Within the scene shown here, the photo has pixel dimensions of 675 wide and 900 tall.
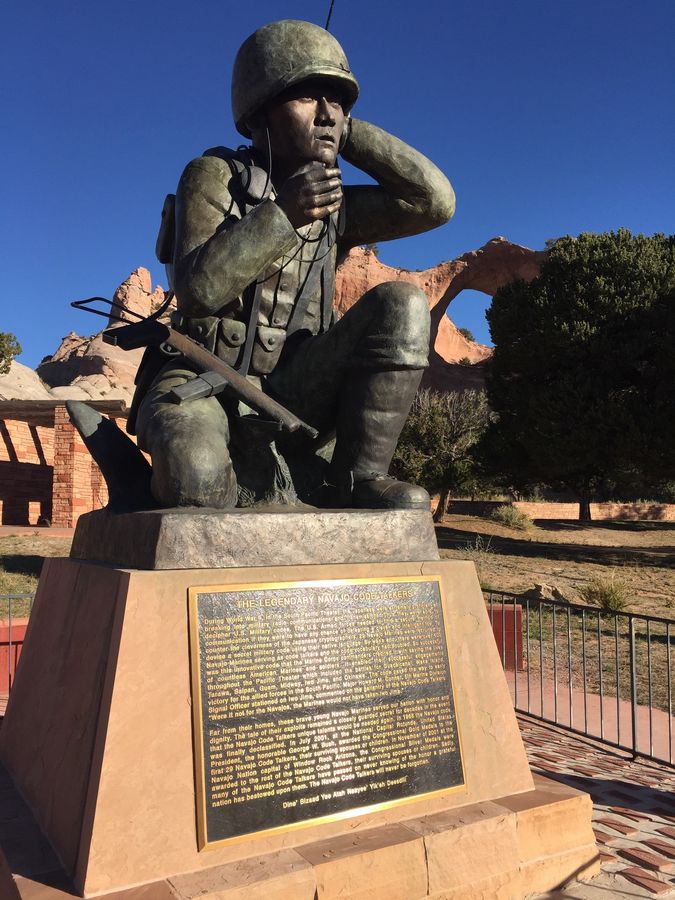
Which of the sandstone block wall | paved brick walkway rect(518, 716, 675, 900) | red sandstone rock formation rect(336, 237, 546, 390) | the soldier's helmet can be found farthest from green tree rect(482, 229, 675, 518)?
red sandstone rock formation rect(336, 237, 546, 390)

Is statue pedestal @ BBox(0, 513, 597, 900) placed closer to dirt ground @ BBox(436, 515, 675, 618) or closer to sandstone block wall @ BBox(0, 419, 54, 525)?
dirt ground @ BBox(436, 515, 675, 618)

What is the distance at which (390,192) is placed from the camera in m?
3.21

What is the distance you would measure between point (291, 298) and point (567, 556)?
46.7 ft

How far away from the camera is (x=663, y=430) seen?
54.9 ft

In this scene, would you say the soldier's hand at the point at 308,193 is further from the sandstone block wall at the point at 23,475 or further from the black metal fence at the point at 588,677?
the sandstone block wall at the point at 23,475

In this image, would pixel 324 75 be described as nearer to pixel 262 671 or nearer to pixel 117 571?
pixel 117 571

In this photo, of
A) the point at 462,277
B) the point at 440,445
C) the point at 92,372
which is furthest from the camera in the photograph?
the point at 462,277

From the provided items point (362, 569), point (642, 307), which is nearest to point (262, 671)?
point (362, 569)

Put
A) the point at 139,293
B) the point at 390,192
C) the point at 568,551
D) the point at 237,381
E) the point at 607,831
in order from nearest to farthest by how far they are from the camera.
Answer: the point at 237,381
the point at 607,831
the point at 390,192
the point at 568,551
the point at 139,293

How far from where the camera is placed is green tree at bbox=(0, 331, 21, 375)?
27.1 m

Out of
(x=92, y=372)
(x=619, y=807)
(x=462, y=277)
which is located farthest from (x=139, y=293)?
(x=619, y=807)

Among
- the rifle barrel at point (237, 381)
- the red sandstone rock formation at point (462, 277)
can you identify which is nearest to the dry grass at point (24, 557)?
the rifle barrel at point (237, 381)

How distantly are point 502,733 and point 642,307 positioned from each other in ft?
56.9

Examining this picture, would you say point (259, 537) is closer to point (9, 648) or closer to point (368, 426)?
point (368, 426)
